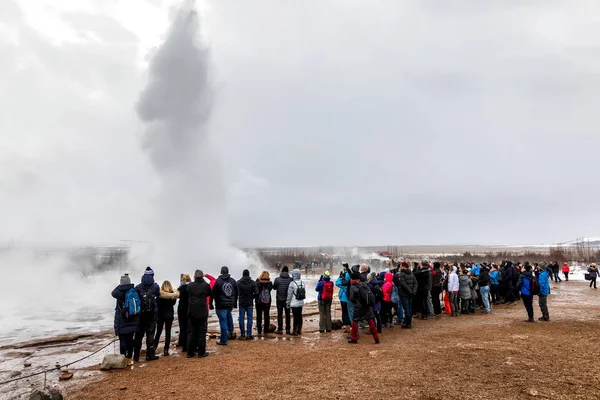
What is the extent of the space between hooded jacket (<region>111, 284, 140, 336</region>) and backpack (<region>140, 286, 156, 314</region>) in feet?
0.82

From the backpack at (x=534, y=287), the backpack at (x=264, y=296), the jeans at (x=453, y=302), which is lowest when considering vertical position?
the jeans at (x=453, y=302)

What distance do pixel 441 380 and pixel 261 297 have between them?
20.6ft

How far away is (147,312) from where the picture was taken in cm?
911

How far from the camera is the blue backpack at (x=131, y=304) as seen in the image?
28.6ft

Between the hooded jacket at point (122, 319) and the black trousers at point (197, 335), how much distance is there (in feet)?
4.33

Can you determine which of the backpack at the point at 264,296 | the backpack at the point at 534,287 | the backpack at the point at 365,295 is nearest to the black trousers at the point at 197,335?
the backpack at the point at 264,296

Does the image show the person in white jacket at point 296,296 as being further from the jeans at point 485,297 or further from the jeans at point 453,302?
the jeans at point 485,297

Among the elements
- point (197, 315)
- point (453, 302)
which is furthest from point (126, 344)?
point (453, 302)

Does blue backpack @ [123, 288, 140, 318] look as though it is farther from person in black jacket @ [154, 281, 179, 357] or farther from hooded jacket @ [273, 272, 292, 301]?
hooded jacket @ [273, 272, 292, 301]

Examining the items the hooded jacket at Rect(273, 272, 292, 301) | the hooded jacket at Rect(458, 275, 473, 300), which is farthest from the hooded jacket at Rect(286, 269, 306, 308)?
the hooded jacket at Rect(458, 275, 473, 300)

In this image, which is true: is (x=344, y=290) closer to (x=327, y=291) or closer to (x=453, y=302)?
(x=327, y=291)

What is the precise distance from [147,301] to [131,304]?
399 millimetres

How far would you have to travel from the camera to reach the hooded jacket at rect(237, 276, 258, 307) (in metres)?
11.2

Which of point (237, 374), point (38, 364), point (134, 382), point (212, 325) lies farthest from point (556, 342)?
point (38, 364)
